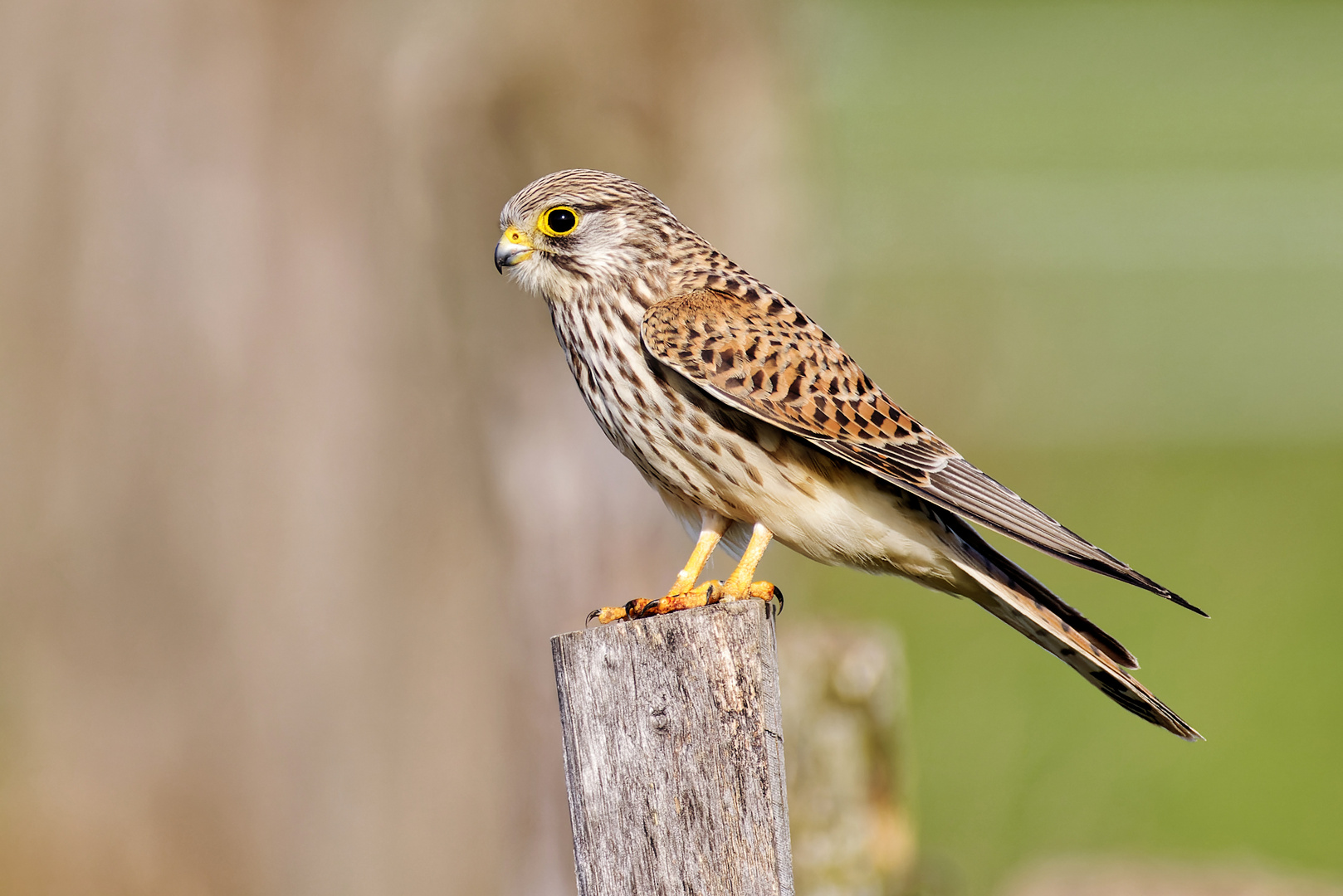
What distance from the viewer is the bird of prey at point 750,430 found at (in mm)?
3150

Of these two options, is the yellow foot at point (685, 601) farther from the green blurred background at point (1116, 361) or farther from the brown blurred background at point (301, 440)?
the green blurred background at point (1116, 361)

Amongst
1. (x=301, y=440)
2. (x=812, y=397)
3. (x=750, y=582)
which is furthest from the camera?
(x=301, y=440)

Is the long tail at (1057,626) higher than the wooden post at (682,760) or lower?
higher

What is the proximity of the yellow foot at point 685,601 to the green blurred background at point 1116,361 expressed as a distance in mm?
2931

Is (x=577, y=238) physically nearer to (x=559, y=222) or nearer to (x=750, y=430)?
(x=559, y=222)

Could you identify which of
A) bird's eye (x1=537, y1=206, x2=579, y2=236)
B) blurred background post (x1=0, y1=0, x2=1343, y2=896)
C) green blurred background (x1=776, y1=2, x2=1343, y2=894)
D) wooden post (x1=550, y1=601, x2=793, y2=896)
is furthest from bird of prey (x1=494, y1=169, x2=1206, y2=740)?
Result: green blurred background (x1=776, y1=2, x2=1343, y2=894)

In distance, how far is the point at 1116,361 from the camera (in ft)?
51.4

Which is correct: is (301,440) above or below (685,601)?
above

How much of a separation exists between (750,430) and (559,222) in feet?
2.61

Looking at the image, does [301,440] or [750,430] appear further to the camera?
[301,440]

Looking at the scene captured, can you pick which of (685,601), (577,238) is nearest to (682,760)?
(685,601)

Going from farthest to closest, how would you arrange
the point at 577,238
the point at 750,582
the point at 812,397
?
the point at 577,238 < the point at 812,397 < the point at 750,582

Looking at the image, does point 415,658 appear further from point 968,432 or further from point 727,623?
point 968,432

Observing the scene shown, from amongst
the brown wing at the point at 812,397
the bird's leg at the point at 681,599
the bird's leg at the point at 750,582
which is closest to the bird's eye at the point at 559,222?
the brown wing at the point at 812,397
